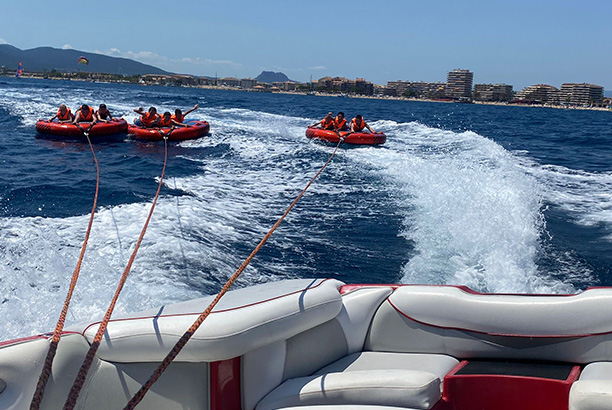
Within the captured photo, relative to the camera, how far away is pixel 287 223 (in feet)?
23.9

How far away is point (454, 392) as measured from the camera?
2.43 m

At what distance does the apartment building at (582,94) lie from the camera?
331 ft

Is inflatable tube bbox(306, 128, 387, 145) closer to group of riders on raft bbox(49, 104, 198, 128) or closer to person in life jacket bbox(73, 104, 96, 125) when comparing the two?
group of riders on raft bbox(49, 104, 198, 128)

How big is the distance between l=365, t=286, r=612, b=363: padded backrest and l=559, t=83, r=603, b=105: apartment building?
111m

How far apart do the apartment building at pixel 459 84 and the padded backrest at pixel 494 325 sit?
11829 centimetres

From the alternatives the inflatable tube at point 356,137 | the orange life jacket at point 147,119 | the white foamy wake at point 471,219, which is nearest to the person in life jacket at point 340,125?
the inflatable tube at point 356,137

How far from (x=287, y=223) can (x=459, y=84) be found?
402ft

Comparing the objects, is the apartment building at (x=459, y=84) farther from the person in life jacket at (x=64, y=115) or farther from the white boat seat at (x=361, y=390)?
the white boat seat at (x=361, y=390)

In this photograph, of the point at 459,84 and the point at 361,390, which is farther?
the point at 459,84

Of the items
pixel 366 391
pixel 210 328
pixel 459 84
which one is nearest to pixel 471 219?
pixel 366 391

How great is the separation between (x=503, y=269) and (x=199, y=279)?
3079 millimetres

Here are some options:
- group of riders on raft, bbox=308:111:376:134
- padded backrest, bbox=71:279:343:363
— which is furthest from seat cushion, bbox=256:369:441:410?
group of riders on raft, bbox=308:111:376:134

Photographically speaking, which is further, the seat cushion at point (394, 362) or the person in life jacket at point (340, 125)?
A: the person in life jacket at point (340, 125)

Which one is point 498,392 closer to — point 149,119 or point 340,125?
point 340,125
